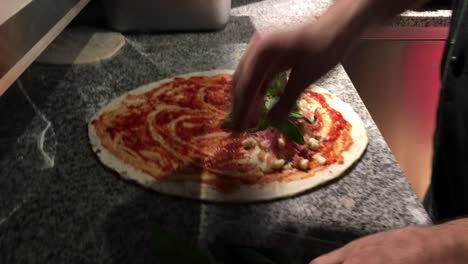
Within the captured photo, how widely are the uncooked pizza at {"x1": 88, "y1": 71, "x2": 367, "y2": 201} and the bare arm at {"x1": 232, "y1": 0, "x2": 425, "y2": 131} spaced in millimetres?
158

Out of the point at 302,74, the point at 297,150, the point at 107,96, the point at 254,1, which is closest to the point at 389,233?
the point at 302,74

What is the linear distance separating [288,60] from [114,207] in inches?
13.0

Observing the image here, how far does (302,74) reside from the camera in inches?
23.0

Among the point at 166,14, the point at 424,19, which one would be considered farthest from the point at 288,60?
the point at 424,19

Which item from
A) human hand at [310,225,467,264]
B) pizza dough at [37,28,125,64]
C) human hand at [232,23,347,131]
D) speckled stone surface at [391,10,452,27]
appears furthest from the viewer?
speckled stone surface at [391,10,452,27]

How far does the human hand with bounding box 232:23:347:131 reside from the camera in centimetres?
57

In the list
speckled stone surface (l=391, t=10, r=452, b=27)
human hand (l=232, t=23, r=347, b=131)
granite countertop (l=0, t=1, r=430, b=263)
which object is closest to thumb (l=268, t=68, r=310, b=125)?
human hand (l=232, t=23, r=347, b=131)

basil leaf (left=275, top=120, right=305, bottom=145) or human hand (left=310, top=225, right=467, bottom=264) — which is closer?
human hand (left=310, top=225, right=467, bottom=264)

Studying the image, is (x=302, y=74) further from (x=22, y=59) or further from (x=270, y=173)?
(x=22, y=59)

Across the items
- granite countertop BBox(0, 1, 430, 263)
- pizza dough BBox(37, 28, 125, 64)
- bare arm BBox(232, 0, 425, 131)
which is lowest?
pizza dough BBox(37, 28, 125, 64)

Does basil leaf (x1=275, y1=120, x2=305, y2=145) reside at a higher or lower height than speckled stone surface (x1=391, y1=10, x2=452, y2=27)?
higher

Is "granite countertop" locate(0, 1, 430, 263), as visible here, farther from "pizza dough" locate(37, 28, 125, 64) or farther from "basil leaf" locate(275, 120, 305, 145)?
"pizza dough" locate(37, 28, 125, 64)

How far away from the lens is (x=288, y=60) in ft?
1.93

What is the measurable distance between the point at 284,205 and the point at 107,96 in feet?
1.63
